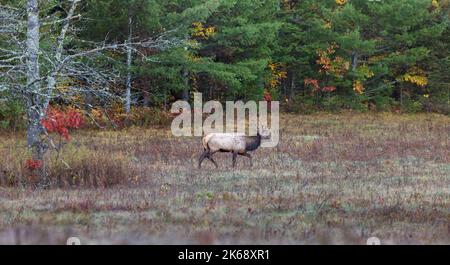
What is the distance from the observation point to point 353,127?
29.1 metres

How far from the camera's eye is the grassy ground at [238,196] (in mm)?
8938

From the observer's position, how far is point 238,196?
12.1 metres

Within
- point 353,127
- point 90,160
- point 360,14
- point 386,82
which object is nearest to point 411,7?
point 360,14

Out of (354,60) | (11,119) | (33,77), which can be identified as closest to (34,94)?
(33,77)

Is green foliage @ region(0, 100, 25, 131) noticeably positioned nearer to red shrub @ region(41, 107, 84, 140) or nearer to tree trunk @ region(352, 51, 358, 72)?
red shrub @ region(41, 107, 84, 140)

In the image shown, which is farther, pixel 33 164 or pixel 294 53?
pixel 294 53

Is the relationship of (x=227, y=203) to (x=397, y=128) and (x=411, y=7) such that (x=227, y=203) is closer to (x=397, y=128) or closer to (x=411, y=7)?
(x=397, y=128)

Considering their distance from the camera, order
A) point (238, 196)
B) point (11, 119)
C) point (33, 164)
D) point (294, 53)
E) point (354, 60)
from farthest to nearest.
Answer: point (294, 53) < point (354, 60) < point (11, 119) < point (33, 164) < point (238, 196)

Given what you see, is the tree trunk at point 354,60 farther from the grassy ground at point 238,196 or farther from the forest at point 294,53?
the grassy ground at point 238,196

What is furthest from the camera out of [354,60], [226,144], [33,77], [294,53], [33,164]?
[294,53]

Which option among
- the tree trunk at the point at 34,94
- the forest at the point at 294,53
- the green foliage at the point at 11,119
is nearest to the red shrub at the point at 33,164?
the tree trunk at the point at 34,94

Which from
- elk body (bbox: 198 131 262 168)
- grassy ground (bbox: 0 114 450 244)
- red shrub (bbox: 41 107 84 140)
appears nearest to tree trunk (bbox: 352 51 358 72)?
grassy ground (bbox: 0 114 450 244)

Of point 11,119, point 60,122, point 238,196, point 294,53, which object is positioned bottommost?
point 238,196

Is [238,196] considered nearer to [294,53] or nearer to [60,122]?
[60,122]
